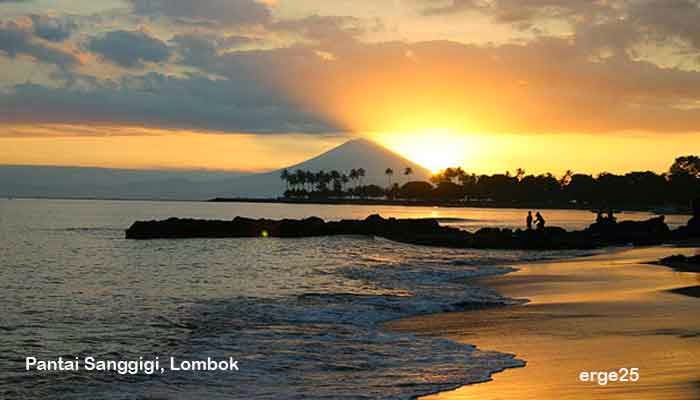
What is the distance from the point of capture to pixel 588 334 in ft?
48.6

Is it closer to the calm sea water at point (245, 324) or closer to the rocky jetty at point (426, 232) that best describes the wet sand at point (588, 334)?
the calm sea water at point (245, 324)

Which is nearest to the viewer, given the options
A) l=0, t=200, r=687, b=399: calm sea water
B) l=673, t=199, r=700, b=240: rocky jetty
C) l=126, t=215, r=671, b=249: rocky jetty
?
l=0, t=200, r=687, b=399: calm sea water

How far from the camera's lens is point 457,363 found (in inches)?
503

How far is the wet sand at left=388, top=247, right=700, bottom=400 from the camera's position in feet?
34.6

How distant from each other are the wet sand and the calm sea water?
2.67 feet

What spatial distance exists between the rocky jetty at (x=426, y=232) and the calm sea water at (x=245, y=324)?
12597mm

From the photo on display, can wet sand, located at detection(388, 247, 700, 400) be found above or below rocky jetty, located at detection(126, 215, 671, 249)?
below

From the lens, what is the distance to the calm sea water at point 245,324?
11.6 metres

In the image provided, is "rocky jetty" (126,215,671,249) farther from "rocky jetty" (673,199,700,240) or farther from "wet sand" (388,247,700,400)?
"wet sand" (388,247,700,400)

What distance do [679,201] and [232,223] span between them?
506 feet

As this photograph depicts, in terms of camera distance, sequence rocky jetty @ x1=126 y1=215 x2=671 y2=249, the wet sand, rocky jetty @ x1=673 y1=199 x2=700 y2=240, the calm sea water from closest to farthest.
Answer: the wet sand
the calm sea water
rocky jetty @ x1=126 y1=215 x2=671 y2=249
rocky jetty @ x1=673 y1=199 x2=700 y2=240

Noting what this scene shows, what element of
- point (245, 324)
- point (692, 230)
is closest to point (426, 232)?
point (692, 230)

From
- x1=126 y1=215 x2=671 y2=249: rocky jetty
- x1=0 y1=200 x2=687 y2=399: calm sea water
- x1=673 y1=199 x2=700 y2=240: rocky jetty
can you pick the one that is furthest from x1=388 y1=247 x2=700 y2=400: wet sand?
x1=673 y1=199 x2=700 y2=240: rocky jetty

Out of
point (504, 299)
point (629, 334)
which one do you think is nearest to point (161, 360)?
point (629, 334)
